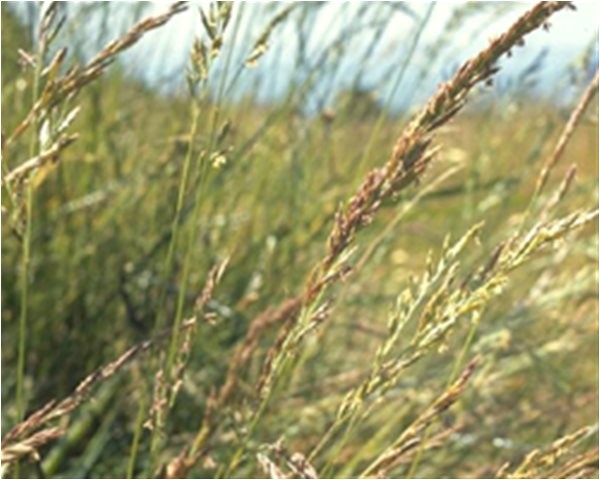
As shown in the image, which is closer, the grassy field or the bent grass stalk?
the bent grass stalk

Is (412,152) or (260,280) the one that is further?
(260,280)

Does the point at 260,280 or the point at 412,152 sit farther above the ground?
the point at 412,152

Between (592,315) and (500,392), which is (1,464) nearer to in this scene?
(592,315)

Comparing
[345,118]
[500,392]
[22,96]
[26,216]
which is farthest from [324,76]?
[26,216]

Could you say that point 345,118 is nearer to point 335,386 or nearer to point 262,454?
point 335,386

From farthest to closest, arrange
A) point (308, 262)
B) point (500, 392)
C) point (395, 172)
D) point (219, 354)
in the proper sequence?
point (500, 392), point (308, 262), point (219, 354), point (395, 172)

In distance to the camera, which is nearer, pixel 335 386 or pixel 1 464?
pixel 1 464

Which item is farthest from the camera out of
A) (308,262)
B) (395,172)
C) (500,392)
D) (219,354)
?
(500,392)

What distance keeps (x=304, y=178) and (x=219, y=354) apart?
28 centimetres

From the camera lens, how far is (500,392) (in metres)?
1.78

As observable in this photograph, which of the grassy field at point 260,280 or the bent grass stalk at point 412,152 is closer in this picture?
the bent grass stalk at point 412,152

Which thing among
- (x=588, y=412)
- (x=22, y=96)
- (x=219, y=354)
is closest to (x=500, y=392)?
(x=588, y=412)

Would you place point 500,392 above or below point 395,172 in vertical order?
below

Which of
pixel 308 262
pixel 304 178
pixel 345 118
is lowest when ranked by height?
pixel 308 262
